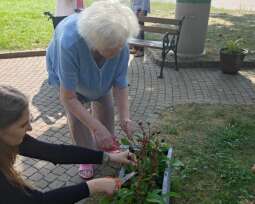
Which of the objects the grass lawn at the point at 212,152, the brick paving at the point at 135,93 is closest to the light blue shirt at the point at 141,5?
the brick paving at the point at 135,93

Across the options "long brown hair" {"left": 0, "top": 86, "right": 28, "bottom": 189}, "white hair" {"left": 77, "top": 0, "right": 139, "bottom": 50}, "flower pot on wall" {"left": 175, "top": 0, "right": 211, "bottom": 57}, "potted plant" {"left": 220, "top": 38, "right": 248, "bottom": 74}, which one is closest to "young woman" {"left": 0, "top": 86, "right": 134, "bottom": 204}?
"long brown hair" {"left": 0, "top": 86, "right": 28, "bottom": 189}

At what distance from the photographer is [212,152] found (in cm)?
412

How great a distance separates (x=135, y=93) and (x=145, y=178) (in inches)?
134

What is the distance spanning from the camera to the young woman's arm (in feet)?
8.11

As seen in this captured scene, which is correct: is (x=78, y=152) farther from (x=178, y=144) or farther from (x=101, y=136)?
(x=178, y=144)

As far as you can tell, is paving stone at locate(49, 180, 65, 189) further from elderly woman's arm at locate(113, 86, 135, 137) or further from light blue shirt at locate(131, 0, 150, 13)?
light blue shirt at locate(131, 0, 150, 13)

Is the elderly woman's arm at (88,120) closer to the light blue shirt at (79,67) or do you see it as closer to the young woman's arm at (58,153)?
the light blue shirt at (79,67)

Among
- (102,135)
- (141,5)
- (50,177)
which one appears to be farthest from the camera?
(141,5)

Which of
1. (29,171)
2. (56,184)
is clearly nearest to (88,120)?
(56,184)

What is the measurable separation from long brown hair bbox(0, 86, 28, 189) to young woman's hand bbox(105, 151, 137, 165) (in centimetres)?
76

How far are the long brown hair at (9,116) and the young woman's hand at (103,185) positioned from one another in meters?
0.40

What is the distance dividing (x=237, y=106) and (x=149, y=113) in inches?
49.1

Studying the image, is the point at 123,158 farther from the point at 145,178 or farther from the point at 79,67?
the point at 79,67

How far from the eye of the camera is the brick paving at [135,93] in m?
3.86
